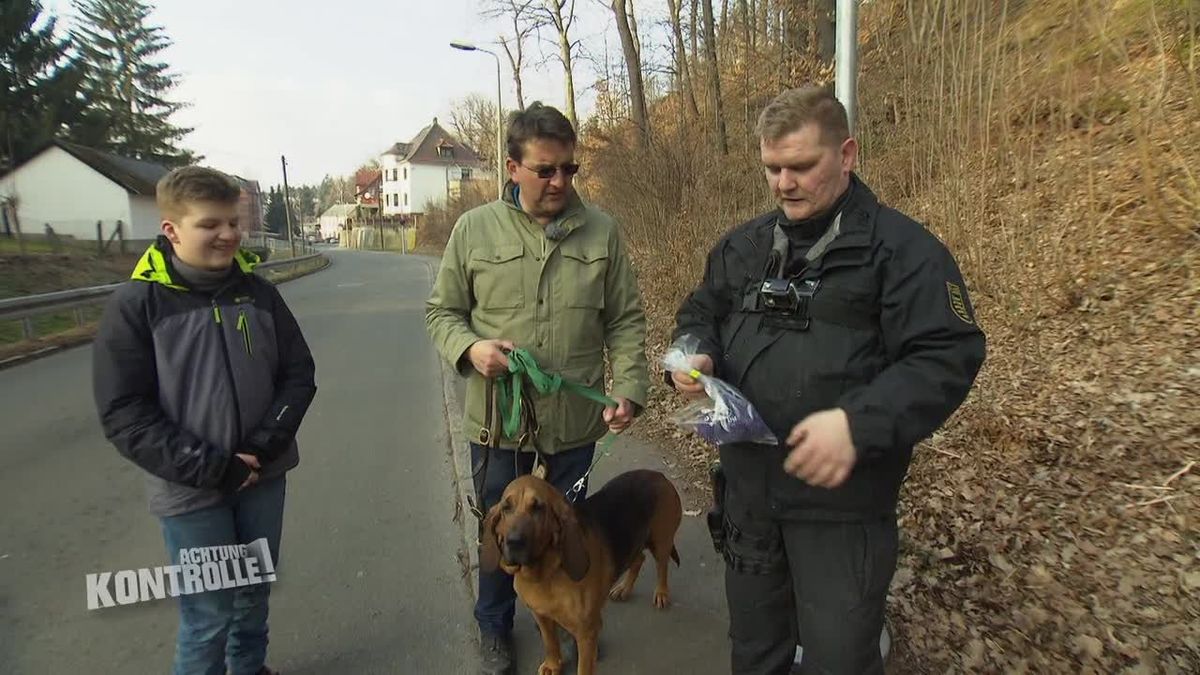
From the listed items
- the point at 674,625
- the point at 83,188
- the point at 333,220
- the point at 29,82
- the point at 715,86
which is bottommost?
the point at 674,625

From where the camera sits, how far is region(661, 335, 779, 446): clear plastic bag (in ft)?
6.82

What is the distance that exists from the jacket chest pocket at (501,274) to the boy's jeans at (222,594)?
3.70 ft

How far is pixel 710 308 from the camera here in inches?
96.6

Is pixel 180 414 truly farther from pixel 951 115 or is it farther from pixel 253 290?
pixel 951 115

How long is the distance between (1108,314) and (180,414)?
20.1 ft

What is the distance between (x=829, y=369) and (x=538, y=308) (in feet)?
4.34

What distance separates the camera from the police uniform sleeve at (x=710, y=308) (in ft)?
7.89

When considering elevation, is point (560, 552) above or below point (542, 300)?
below

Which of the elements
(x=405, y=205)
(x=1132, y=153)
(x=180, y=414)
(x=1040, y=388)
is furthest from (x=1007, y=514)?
(x=405, y=205)

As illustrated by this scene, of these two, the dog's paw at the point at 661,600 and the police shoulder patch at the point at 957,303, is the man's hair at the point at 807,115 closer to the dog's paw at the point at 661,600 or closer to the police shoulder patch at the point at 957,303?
the police shoulder patch at the point at 957,303

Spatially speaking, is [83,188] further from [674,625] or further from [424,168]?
[424,168]

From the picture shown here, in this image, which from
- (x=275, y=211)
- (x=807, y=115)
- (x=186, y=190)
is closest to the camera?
(x=807, y=115)

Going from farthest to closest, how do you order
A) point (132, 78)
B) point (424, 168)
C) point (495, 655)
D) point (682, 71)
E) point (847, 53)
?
point (424, 168) → point (132, 78) → point (682, 71) → point (847, 53) → point (495, 655)

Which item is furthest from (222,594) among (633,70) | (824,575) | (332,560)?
(633,70)
